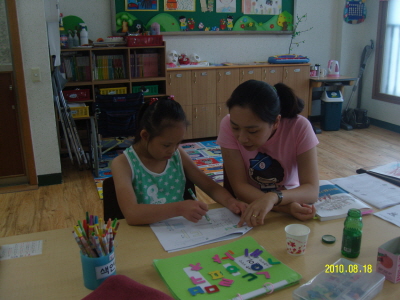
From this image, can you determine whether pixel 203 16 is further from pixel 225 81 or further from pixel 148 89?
pixel 148 89

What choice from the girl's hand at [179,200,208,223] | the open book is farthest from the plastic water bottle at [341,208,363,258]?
the girl's hand at [179,200,208,223]

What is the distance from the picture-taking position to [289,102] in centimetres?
158

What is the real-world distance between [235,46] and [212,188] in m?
4.13

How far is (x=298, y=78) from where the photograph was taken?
530cm

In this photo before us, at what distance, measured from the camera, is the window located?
5.36m

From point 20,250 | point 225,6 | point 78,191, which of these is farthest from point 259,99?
point 225,6

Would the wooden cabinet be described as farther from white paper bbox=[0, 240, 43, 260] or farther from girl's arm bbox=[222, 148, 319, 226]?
white paper bbox=[0, 240, 43, 260]

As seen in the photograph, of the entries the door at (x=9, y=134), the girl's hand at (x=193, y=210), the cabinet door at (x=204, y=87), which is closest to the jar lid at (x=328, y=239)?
the girl's hand at (x=193, y=210)

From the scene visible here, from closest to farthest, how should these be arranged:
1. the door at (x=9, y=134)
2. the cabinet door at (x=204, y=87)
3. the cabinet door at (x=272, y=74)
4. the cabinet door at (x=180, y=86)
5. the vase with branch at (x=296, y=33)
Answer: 1. the door at (x=9, y=134)
2. the cabinet door at (x=180, y=86)
3. the cabinet door at (x=204, y=87)
4. the cabinet door at (x=272, y=74)
5. the vase with branch at (x=296, y=33)

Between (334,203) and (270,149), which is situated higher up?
(270,149)

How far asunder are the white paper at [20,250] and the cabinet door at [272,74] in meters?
4.26

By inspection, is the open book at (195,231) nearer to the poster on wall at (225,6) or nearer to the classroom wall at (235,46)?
the classroom wall at (235,46)

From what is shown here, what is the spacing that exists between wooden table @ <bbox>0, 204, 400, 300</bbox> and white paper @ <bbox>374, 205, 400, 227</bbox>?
2cm

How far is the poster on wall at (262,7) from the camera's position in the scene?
5.25m
